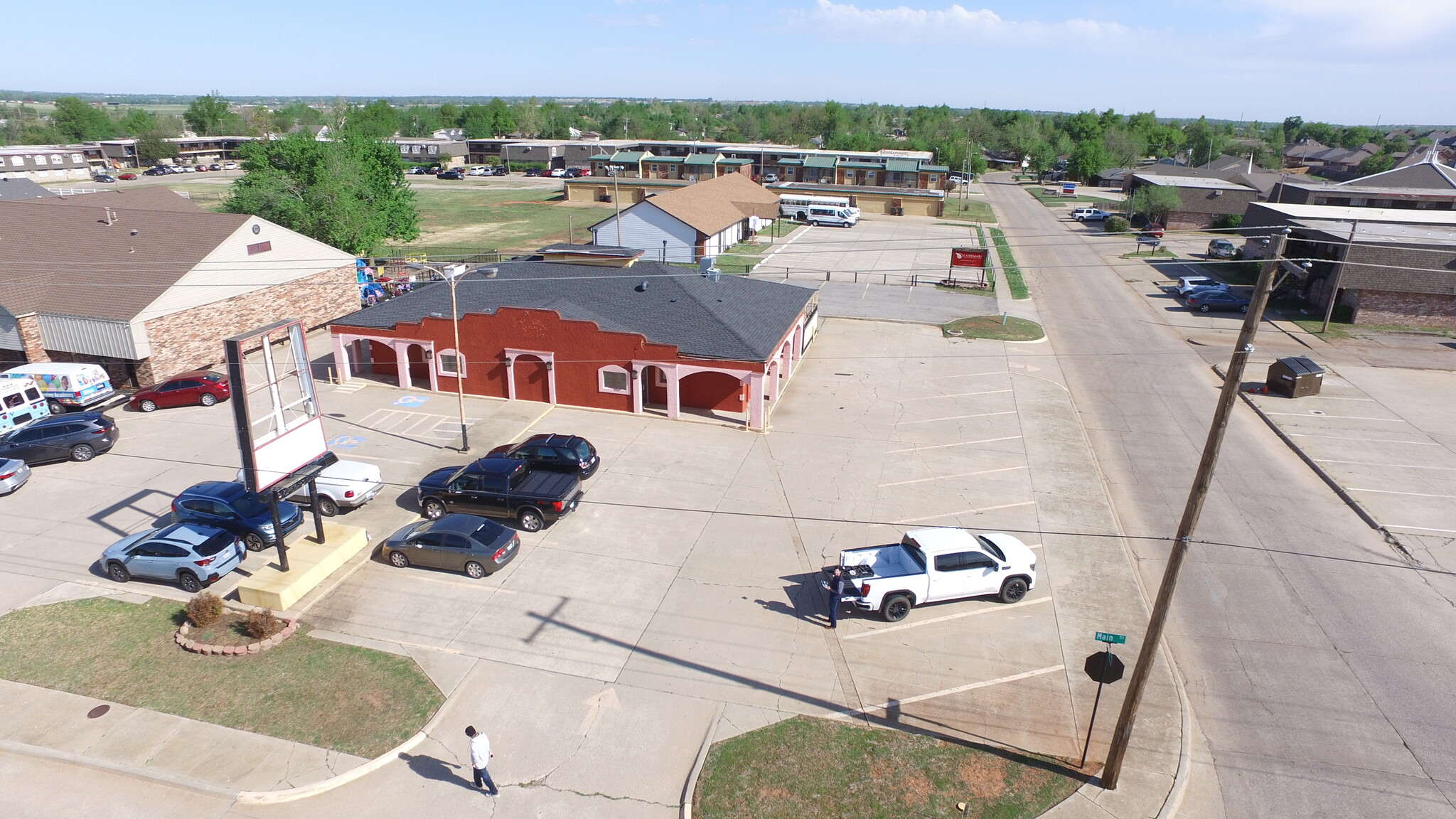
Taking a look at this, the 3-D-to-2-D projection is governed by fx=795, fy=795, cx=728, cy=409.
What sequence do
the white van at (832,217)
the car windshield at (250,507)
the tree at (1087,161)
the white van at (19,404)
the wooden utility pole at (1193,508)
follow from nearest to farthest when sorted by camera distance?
the wooden utility pole at (1193,508)
the car windshield at (250,507)
the white van at (19,404)
the white van at (832,217)
the tree at (1087,161)

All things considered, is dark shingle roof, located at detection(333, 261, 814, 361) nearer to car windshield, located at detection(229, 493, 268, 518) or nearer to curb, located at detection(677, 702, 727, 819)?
car windshield, located at detection(229, 493, 268, 518)

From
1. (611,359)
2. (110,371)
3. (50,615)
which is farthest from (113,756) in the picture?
(110,371)

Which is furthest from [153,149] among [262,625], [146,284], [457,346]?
[262,625]

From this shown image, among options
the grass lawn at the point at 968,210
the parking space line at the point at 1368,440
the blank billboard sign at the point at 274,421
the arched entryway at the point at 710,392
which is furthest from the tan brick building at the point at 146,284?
the grass lawn at the point at 968,210

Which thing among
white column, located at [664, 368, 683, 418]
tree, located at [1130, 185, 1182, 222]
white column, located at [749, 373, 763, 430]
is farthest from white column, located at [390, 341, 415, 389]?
tree, located at [1130, 185, 1182, 222]

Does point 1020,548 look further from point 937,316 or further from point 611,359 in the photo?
point 937,316

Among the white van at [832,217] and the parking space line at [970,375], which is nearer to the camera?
the parking space line at [970,375]

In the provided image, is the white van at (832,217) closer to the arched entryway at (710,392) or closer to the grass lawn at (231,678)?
the arched entryway at (710,392)
